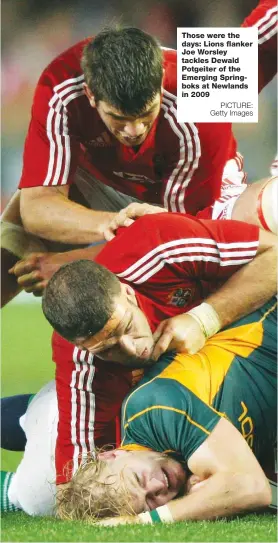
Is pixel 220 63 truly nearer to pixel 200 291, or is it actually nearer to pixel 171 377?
pixel 200 291

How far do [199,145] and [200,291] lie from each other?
45 cm

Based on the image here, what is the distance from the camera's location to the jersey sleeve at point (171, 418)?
2105mm

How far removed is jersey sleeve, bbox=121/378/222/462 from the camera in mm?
2105

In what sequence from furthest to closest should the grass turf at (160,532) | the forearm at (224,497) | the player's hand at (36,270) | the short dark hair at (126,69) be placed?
the player's hand at (36,270), the short dark hair at (126,69), the forearm at (224,497), the grass turf at (160,532)

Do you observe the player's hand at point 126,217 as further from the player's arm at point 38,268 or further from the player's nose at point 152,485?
the player's nose at point 152,485

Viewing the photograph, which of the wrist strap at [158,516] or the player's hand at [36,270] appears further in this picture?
the player's hand at [36,270]

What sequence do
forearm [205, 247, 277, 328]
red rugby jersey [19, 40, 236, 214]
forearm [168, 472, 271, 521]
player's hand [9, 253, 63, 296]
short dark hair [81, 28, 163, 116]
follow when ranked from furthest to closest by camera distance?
player's hand [9, 253, 63, 296]
red rugby jersey [19, 40, 236, 214]
forearm [205, 247, 277, 328]
short dark hair [81, 28, 163, 116]
forearm [168, 472, 271, 521]

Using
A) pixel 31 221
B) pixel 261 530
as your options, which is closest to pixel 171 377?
pixel 261 530

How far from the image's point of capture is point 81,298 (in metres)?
2.09

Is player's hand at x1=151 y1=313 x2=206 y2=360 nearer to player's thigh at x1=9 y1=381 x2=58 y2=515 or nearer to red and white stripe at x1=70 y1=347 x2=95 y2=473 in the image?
red and white stripe at x1=70 y1=347 x2=95 y2=473

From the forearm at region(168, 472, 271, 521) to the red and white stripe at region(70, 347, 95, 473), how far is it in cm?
35

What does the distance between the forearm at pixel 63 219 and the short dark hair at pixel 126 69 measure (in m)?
0.36

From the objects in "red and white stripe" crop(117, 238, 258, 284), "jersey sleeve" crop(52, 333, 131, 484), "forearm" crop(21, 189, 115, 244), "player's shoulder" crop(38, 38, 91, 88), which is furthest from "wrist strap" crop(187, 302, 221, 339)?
"player's shoulder" crop(38, 38, 91, 88)

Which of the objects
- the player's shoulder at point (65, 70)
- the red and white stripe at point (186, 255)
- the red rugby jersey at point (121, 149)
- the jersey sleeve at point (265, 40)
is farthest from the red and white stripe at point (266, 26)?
→ the red and white stripe at point (186, 255)
